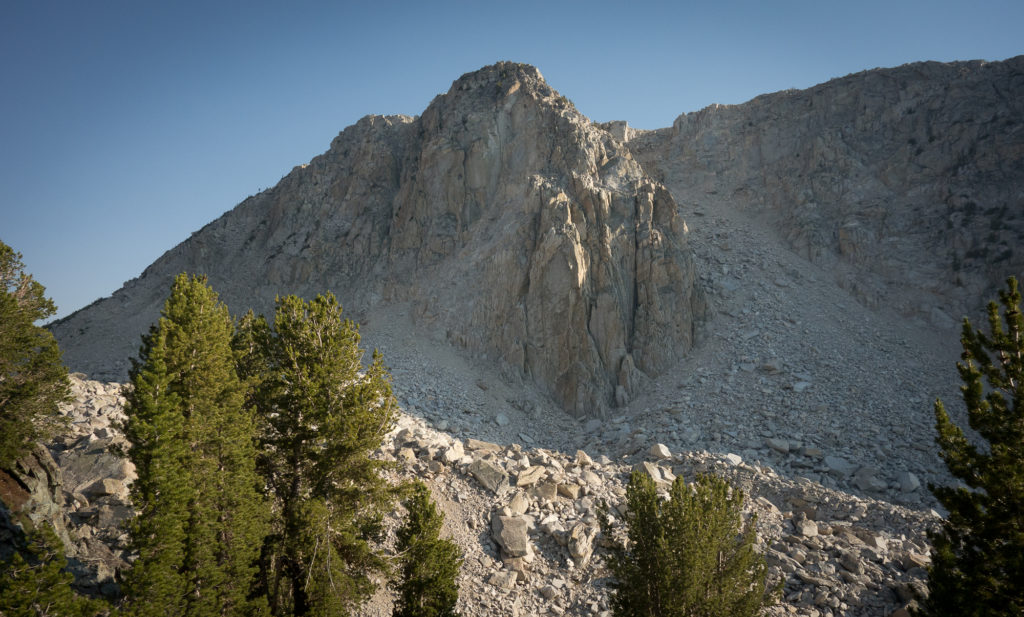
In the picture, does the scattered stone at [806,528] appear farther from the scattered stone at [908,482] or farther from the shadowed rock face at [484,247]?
the shadowed rock face at [484,247]

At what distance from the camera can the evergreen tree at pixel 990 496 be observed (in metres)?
9.98

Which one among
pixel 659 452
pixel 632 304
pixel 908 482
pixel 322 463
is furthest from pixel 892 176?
pixel 322 463

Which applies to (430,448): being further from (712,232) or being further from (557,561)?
(712,232)

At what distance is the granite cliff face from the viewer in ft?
133

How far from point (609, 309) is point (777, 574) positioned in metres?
22.5

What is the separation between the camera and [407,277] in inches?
1873

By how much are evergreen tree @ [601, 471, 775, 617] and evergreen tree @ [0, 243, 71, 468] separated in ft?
59.6

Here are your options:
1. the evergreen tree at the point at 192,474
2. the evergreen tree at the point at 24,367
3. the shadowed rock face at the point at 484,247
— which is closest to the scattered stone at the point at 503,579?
the evergreen tree at the point at 192,474

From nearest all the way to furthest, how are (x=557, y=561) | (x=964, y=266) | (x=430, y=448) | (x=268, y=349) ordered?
(x=268, y=349) < (x=557, y=561) < (x=430, y=448) < (x=964, y=266)

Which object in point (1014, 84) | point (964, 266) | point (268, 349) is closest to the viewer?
point (268, 349)

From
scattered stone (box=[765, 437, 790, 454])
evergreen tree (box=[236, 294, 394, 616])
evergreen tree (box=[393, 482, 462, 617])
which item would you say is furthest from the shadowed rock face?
evergreen tree (box=[236, 294, 394, 616])

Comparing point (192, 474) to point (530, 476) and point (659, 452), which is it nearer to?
point (530, 476)

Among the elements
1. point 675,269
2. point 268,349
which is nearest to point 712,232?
point 675,269

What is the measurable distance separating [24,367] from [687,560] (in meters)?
21.2
